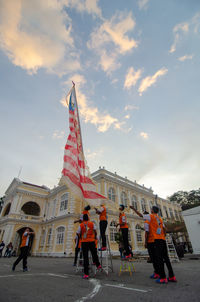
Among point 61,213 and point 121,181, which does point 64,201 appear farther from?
point 121,181

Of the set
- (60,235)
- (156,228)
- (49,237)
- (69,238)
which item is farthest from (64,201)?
(156,228)

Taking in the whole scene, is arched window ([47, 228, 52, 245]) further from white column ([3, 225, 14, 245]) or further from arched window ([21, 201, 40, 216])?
arched window ([21, 201, 40, 216])

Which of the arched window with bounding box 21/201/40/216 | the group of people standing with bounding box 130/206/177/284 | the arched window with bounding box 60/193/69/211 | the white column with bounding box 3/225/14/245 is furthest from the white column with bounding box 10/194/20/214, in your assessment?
the group of people standing with bounding box 130/206/177/284

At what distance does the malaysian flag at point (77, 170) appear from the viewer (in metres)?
5.98

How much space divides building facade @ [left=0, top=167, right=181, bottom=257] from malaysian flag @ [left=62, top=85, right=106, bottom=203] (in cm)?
1265

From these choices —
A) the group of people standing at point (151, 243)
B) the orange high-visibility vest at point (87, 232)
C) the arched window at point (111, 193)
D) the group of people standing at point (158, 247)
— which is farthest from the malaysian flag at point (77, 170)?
the arched window at point (111, 193)

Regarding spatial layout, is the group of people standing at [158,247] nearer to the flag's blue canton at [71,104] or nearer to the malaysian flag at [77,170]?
the malaysian flag at [77,170]

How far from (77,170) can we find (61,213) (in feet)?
52.3

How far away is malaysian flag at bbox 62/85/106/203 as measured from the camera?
236 inches

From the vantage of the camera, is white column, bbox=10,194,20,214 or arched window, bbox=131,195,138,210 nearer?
white column, bbox=10,194,20,214

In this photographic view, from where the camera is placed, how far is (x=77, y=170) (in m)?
6.34

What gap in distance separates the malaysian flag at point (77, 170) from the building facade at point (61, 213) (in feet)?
41.5

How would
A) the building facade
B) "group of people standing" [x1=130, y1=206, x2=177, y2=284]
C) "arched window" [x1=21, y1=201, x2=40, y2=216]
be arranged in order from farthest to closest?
1. "arched window" [x1=21, y1=201, x2=40, y2=216]
2. the building facade
3. "group of people standing" [x1=130, y1=206, x2=177, y2=284]

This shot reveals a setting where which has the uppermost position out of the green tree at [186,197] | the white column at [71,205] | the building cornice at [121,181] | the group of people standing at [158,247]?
the green tree at [186,197]
